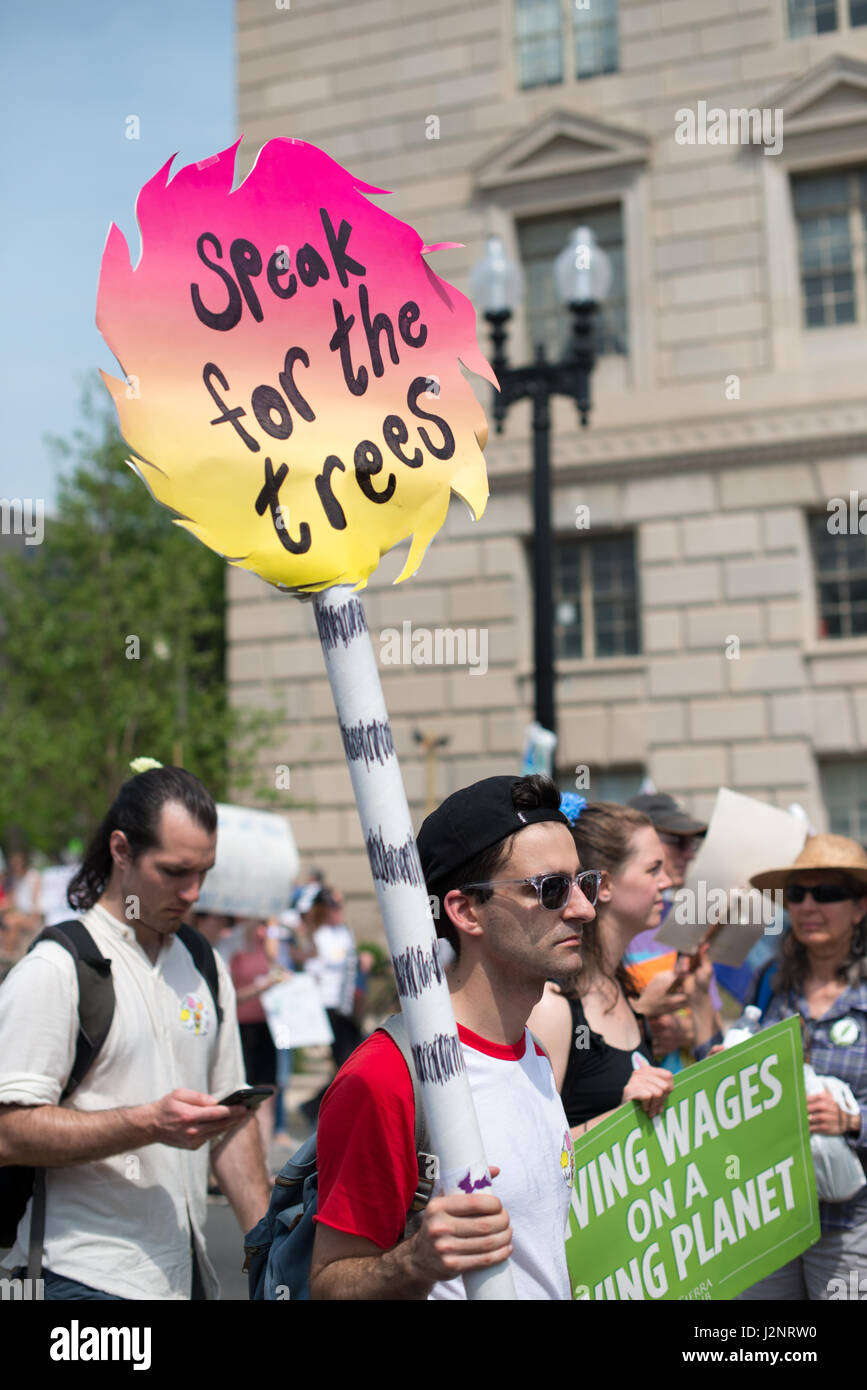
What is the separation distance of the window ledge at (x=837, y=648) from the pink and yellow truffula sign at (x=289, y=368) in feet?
48.5

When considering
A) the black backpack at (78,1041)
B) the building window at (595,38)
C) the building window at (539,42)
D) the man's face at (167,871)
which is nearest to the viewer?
the black backpack at (78,1041)

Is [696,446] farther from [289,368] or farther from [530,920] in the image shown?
[289,368]

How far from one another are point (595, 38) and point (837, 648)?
9.04 metres

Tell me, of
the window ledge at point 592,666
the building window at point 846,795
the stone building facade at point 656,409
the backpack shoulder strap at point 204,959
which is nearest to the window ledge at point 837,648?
the stone building facade at point 656,409

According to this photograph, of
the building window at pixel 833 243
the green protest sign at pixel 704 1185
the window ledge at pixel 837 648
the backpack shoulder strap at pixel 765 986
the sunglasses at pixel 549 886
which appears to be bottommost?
the green protest sign at pixel 704 1185

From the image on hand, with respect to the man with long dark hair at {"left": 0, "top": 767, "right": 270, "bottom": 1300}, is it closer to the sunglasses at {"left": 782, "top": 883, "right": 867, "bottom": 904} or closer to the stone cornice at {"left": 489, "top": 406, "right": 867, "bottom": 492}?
the sunglasses at {"left": 782, "top": 883, "right": 867, "bottom": 904}

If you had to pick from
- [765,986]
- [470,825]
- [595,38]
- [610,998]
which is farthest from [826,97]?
[470,825]

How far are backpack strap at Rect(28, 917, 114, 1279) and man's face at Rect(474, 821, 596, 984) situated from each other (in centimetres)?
107

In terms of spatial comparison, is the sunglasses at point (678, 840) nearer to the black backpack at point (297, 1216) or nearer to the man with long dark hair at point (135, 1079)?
the man with long dark hair at point (135, 1079)

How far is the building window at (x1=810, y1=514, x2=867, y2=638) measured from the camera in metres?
16.7

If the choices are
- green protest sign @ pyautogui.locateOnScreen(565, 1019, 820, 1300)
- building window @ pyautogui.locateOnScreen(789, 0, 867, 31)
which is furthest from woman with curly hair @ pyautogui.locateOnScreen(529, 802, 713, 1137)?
building window @ pyautogui.locateOnScreen(789, 0, 867, 31)

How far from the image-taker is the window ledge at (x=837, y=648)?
52.9 ft

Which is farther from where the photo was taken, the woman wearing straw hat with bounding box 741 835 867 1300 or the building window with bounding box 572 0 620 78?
the building window with bounding box 572 0 620 78
